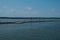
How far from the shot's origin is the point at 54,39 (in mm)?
12242

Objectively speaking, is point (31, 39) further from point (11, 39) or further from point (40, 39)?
point (11, 39)

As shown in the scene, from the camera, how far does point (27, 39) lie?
40.4 ft

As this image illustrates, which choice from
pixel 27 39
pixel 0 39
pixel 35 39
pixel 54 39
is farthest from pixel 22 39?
pixel 54 39

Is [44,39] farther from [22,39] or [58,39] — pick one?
[22,39]

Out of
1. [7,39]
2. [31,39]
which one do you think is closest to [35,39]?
[31,39]

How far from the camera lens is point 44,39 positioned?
1245 centimetres

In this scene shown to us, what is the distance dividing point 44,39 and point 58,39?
5.00 ft

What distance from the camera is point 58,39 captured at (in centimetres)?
1219

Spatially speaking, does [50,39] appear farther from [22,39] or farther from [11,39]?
[11,39]

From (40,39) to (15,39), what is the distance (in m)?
2.79

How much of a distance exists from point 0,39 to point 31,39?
3.43 meters

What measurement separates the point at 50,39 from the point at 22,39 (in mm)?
3096

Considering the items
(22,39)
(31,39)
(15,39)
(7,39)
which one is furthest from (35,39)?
(7,39)

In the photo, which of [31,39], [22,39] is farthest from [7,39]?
[31,39]
